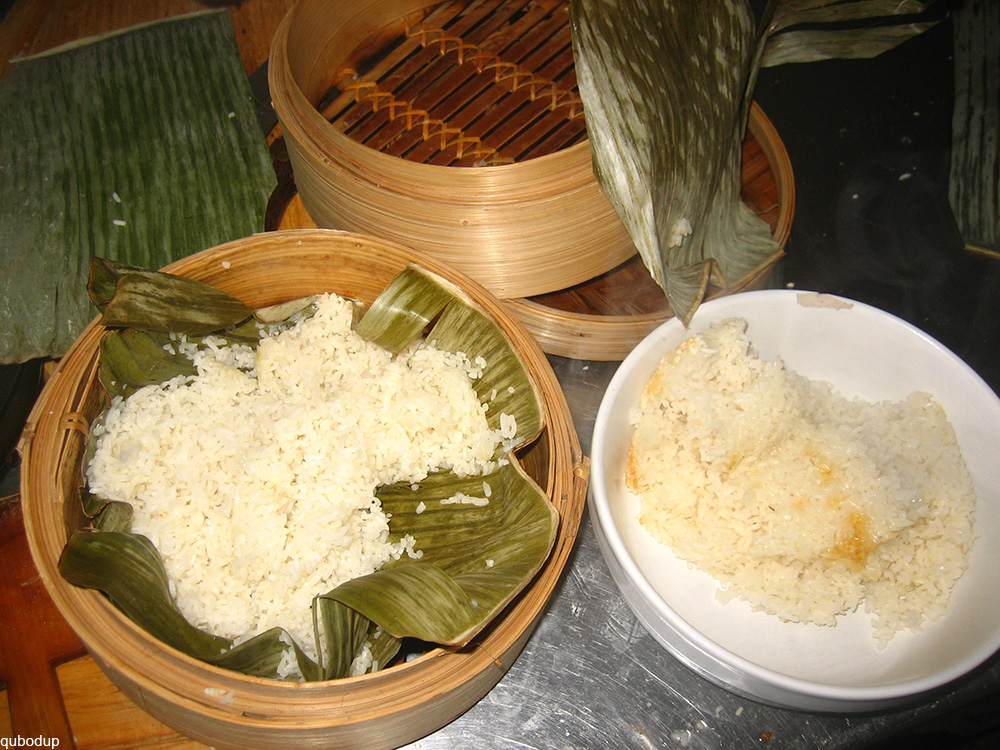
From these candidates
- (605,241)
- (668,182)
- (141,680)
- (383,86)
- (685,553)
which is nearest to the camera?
(141,680)

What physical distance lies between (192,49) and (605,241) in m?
1.22

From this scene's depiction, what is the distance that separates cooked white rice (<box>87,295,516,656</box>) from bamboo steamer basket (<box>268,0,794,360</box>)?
33cm

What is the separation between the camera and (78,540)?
3.49 ft

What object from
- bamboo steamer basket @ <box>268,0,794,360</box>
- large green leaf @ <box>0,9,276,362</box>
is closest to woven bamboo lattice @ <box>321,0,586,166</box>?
bamboo steamer basket @ <box>268,0,794,360</box>

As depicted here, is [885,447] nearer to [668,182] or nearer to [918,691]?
[918,691]

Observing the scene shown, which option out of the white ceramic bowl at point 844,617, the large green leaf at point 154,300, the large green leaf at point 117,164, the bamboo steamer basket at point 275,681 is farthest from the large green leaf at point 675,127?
the large green leaf at point 117,164

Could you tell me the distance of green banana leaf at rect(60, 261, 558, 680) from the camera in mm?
1021

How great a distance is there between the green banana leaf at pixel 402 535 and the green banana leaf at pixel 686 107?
360 millimetres

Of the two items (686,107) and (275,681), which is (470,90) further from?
(275,681)

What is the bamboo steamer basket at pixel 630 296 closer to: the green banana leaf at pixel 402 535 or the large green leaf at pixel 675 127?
the large green leaf at pixel 675 127

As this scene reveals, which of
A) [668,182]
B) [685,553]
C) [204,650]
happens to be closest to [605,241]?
[668,182]

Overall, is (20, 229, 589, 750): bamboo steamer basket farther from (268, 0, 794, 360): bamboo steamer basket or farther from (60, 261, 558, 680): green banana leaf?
(268, 0, 794, 360): bamboo steamer basket

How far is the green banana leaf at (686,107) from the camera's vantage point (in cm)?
110

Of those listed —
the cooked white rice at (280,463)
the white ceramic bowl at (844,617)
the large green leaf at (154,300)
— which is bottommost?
the white ceramic bowl at (844,617)
